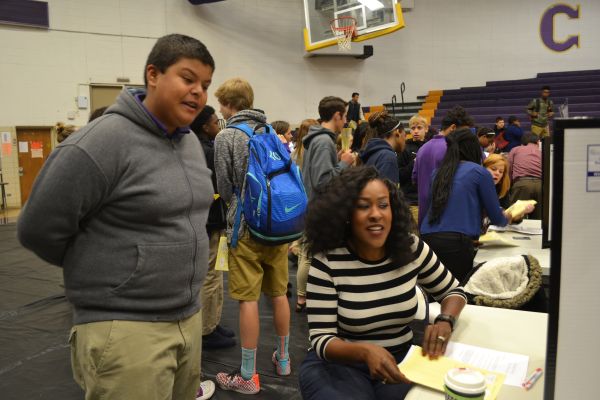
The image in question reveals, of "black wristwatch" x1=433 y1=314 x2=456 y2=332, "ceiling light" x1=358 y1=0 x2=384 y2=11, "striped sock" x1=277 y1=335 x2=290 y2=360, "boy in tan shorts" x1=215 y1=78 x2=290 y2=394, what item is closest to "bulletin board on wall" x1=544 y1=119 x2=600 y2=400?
"black wristwatch" x1=433 y1=314 x2=456 y2=332

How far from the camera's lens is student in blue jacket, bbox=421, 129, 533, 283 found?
106 inches

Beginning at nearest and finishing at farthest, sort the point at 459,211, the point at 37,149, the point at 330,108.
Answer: the point at 459,211 → the point at 330,108 → the point at 37,149

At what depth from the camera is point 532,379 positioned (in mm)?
1358

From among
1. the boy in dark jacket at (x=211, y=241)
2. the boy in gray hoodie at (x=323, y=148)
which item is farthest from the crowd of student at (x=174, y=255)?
the boy in gray hoodie at (x=323, y=148)

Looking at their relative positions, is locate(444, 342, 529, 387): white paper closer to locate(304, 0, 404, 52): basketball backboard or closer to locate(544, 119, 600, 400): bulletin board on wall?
locate(544, 119, 600, 400): bulletin board on wall

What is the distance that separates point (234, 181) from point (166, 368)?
124cm

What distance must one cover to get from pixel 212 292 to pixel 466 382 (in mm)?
2141

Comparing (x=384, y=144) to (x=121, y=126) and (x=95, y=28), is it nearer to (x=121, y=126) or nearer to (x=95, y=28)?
(x=121, y=126)

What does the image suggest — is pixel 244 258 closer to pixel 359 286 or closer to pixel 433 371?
pixel 359 286

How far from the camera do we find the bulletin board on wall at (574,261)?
78 centimetres

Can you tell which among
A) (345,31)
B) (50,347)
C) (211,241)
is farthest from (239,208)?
(345,31)

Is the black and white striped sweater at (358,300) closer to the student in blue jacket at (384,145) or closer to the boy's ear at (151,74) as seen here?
the boy's ear at (151,74)

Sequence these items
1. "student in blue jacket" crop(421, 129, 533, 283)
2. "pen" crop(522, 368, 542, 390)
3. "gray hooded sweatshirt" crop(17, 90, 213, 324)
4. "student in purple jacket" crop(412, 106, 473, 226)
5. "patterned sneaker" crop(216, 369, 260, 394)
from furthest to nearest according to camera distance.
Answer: "student in purple jacket" crop(412, 106, 473, 226), "student in blue jacket" crop(421, 129, 533, 283), "patterned sneaker" crop(216, 369, 260, 394), "pen" crop(522, 368, 542, 390), "gray hooded sweatshirt" crop(17, 90, 213, 324)

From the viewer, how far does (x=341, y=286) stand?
1620 millimetres
